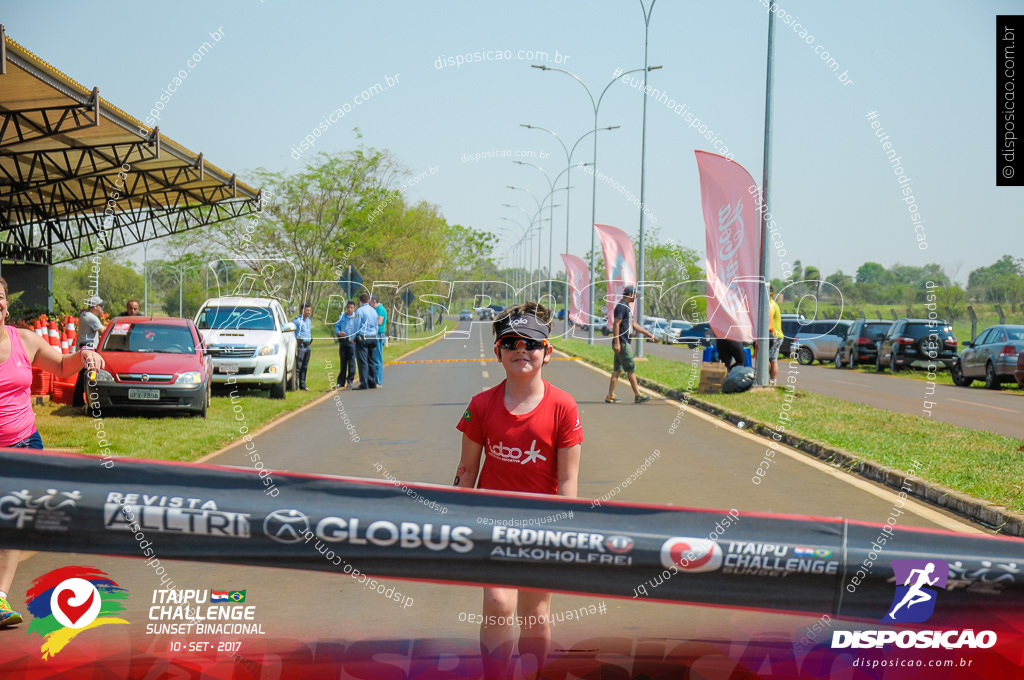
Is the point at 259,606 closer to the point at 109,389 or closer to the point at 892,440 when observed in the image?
the point at 892,440

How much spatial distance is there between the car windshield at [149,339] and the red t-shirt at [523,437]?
12771mm

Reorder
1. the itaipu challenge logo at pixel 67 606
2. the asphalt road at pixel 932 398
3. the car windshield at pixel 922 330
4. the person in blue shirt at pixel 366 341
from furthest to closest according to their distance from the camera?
the car windshield at pixel 922 330
the person in blue shirt at pixel 366 341
the asphalt road at pixel 932 398
the itaipu challenge logo at pixel 67 606

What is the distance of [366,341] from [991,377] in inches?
614

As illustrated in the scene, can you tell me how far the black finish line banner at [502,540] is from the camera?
4207mm

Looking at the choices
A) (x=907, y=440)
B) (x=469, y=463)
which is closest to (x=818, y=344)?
(x=907, y=440)

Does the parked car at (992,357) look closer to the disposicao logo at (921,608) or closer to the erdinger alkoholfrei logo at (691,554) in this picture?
the disposicao logo at (921,608)

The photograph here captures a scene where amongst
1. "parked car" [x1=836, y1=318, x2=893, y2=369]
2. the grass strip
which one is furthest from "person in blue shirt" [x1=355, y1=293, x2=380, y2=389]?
"parked car" [x1=836, y1=318, x2=893, y2=369]

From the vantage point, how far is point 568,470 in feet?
13.7

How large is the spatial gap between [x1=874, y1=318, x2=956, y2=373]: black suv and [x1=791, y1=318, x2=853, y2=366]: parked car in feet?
23.8

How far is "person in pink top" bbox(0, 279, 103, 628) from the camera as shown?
5016 mm

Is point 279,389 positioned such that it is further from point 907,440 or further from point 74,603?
point 74,603

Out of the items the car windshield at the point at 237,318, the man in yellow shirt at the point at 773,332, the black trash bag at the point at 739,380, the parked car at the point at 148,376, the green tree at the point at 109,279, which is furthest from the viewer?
the green tree at the point at 109,279

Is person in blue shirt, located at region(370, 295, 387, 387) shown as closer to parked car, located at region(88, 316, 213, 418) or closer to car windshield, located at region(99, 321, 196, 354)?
car windshield, located at region(99, 321, 196, 354)

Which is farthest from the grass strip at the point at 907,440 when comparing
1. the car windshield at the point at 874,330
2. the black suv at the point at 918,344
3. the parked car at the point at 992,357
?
the car windshield at the point at 874,330
